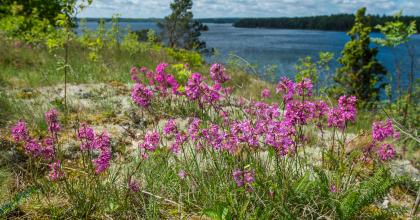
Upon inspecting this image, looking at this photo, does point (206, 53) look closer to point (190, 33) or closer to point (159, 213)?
point (190, 33)

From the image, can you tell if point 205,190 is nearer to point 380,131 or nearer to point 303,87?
point 303,87

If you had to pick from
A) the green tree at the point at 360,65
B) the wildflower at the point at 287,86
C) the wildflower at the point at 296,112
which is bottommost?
the green tree at the point at 360,65

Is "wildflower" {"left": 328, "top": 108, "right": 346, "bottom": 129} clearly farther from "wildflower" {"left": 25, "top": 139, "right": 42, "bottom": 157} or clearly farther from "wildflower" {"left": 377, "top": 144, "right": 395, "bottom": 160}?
"wildflower" {"left": 25, "top": 139, "right": 42, "bottom": 157}

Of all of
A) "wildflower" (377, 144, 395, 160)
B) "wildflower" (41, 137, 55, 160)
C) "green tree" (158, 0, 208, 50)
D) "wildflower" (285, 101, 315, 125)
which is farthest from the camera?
"green tree" (158, 0, 208, 50)

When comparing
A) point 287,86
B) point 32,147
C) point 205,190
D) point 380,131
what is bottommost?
point 205,190

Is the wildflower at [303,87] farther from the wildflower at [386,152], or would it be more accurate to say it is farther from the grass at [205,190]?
the wildflower at [386,152]

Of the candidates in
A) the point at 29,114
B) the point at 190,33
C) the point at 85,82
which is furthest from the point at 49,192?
the point at 190,33

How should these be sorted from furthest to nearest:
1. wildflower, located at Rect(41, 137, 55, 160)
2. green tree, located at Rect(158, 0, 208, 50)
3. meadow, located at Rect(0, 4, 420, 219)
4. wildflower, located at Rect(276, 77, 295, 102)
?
green tree, located at Rect(158, 0, 208, 50) → wildflower, located at Rect(41, 137, 55, 160) → wildflower, located at Rect(276, 77, 295, 102) → meadow, located at Rect(0, 4, 420, 219)

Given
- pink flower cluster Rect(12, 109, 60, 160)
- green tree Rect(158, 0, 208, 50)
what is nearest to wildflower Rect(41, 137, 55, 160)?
pink flower cluster Rect(12, 109, 60, 160)

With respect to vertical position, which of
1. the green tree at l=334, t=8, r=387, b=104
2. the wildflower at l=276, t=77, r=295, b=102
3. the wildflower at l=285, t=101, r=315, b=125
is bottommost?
the green tree at l=334, t=8, r=387, b=104

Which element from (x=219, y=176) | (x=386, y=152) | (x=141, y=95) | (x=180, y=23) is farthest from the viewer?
(x=180, y=23)

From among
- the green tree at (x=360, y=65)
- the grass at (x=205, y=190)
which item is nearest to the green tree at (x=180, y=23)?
the green tree at (x=360, y=65)

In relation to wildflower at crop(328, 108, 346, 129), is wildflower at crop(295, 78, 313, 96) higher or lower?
higher

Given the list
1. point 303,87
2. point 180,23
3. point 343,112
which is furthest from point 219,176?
point 180,23
